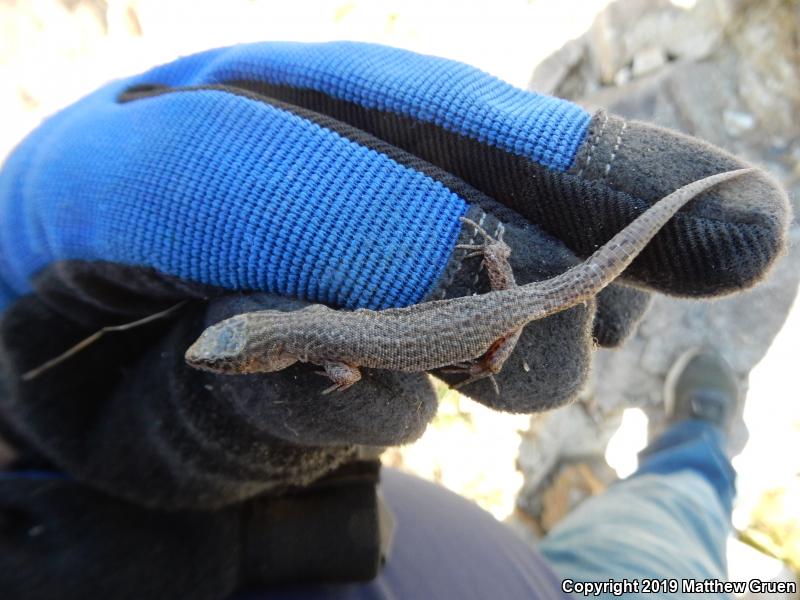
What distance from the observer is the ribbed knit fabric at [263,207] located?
38.9 inches

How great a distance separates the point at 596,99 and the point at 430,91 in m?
1.98

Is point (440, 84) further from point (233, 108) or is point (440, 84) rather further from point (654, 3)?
point (654, 3)

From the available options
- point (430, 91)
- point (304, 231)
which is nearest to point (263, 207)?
point (304, 231)

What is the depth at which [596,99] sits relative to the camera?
2688mm

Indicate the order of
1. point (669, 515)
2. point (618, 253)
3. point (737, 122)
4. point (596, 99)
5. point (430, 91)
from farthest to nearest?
point (596, 99)
point (737, 122)
point (669, 515)
point (430, 91)
point (618, 253)

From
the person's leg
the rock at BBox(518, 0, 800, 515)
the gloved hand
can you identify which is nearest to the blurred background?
the rock at BBox(518, 0, 800, 515)

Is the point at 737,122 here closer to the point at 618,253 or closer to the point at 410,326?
the point at 618,253

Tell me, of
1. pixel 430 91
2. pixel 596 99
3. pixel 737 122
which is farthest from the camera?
pixel 596 99

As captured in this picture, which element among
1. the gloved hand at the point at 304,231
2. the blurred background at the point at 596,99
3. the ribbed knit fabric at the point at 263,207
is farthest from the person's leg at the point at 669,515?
the ribbed knit fabric at the point at 263,207

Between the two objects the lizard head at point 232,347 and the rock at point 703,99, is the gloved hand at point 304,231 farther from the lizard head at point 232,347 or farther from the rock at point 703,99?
the rock at point 703,99

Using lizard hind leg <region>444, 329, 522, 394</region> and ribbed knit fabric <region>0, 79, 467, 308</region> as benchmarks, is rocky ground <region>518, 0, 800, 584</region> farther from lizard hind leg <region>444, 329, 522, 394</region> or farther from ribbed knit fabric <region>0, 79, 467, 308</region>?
ribbed knit fabric <region>0, 79, 467, 308</region>

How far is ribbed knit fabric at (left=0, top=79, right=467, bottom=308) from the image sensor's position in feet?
3.24

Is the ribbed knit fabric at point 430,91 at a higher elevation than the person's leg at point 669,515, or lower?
higher

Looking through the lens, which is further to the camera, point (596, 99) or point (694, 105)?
point (596, 99)
